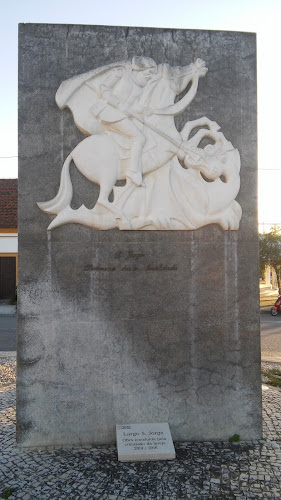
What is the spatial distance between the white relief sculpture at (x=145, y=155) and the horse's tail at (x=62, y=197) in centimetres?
1

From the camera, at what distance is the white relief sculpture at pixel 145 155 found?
190 inches

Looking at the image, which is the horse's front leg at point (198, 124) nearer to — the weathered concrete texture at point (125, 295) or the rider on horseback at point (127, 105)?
the weathered concrete texture at point (125, 295)

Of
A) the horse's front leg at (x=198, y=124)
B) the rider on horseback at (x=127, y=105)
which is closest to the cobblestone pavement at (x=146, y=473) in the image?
the rider on horseback at (x=127, y=105)

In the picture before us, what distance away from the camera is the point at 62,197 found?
15.7ft

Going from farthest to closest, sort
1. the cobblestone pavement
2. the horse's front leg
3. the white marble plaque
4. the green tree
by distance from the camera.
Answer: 1. the green tree
2. the horse's front leg
3. the white marble plaque
4. the cobblestone pavement

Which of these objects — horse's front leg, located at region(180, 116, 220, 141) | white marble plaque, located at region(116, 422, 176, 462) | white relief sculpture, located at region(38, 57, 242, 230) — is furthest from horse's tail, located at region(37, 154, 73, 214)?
white marble plaque, located at region(116, 422, 176, 462)

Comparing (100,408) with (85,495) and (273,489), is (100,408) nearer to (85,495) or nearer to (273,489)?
(85,495)

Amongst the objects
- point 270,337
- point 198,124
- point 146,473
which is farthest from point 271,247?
point 146,473

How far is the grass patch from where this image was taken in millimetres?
7264

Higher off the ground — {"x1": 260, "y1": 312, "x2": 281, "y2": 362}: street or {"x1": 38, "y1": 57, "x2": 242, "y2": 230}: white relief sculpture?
{"x1": 38, "y1": 57, "x2": 242, "y2": 230}: white relief sculpture

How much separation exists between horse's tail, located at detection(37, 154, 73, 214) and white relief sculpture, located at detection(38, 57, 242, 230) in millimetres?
10

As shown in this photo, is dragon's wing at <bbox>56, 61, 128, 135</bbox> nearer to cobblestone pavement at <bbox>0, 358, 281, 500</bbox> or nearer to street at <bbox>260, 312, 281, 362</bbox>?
cobblestone pavement at <bbox>0, 358, 281, 500</bbox>

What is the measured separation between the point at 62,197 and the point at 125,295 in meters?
1.18

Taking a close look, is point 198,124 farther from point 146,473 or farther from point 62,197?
point 146,473
